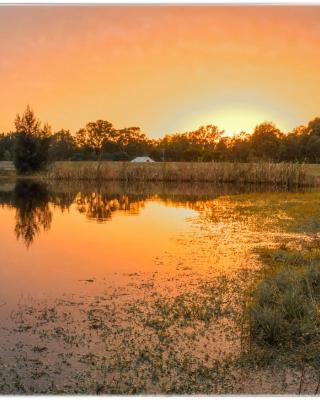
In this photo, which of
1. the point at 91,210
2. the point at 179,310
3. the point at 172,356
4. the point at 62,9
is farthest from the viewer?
the point at 91,210

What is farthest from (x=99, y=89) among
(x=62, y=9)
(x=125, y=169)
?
(x=125, y=169)

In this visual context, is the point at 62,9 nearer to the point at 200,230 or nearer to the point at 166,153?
the point at 200,230

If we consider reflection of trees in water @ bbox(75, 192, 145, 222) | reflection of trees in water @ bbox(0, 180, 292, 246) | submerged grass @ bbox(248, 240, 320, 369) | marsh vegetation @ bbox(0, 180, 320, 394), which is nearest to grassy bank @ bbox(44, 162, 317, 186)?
reflection of trees in water @ bbox(0, 180, 292, 246)

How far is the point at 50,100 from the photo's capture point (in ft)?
51.9

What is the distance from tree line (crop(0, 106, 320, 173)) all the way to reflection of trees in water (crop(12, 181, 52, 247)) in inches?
258

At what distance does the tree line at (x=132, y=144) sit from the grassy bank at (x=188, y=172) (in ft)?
2.22

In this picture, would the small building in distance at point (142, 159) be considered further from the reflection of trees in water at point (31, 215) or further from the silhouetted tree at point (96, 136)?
the reflection of trees in water at point (31, 215)

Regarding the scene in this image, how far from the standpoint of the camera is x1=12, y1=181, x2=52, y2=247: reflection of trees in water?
10.8m

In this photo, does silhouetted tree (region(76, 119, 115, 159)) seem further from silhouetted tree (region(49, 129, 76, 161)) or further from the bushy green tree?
the bushy green tree

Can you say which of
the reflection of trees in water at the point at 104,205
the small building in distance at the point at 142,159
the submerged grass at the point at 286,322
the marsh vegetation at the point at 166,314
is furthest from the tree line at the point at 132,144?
the submerged grass at the point at 286,322

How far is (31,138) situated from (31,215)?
16.3 m

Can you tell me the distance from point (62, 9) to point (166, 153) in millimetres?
24206


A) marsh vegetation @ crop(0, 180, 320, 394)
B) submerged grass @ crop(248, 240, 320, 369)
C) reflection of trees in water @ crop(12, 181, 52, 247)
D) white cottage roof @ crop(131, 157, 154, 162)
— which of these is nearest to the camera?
marsh vegetation @ crop(0, 180, 320, 394)

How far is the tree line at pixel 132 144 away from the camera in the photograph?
2677 centimetres
